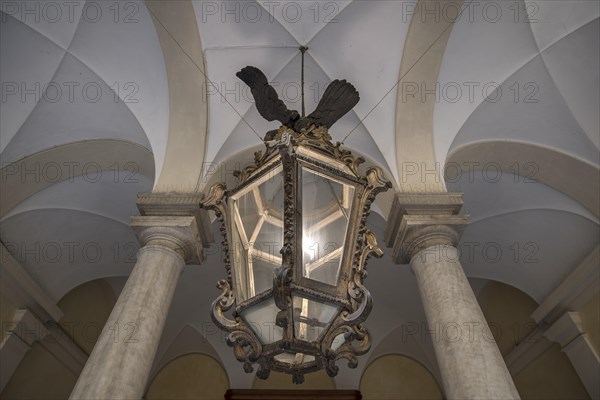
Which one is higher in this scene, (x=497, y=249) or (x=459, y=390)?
(x=497, y=249)

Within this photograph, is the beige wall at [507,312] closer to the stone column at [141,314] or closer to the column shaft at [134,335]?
the stone column at [141,314]

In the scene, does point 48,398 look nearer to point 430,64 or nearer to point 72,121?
point 72,121

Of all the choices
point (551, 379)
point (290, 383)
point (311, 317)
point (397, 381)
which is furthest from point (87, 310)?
point (551, 379)

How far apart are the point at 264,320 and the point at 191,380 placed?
8220 mm

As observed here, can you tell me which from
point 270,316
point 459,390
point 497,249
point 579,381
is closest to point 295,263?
point 270,316

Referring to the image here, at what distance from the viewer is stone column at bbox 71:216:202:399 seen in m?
3.68

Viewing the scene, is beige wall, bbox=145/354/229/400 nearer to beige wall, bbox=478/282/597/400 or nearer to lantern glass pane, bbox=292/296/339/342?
beige wall, bbox=478/282/597/400

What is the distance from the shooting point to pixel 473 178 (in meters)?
7.05

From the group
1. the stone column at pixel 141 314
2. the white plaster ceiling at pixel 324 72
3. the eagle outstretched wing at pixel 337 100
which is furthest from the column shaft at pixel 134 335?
the eagle outstretched wing at pixel 337 100

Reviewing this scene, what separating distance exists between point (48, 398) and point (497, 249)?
8.15m

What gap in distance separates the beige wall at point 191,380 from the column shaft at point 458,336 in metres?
6.43

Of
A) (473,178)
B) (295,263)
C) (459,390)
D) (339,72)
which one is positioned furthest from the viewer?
(473,178)

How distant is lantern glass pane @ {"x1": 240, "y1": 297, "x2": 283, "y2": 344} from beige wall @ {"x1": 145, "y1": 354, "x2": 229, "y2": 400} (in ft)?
25.9

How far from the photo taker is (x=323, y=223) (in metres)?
2.62
